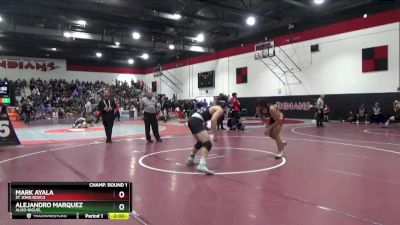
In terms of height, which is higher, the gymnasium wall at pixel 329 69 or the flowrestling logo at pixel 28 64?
the flowrestling logo at pixel 28 64

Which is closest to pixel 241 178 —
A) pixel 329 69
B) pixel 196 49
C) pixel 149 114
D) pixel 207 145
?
pixel 207 145

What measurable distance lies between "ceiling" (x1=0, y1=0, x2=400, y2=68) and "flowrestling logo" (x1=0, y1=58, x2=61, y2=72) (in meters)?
1.03

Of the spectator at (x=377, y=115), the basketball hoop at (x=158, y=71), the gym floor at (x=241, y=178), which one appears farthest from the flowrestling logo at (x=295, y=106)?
the basketball hoop at (x=158, y=71)

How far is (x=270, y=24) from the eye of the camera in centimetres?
2342

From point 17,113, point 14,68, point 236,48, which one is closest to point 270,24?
point 236,48

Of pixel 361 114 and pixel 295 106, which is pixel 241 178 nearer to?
pixel 361 114

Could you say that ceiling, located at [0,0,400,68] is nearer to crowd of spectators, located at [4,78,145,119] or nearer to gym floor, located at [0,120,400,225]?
crowd of spectators, located at [4,78,145,119]

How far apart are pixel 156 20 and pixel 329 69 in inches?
453

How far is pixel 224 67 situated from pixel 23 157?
22006 mm

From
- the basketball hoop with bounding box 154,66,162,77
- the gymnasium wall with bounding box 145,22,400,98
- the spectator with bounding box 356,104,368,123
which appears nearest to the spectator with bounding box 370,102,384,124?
the spectator with bounding box 356,104,368,123

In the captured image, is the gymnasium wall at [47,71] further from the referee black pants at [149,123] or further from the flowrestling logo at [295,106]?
the referee black pants at [149,123]
